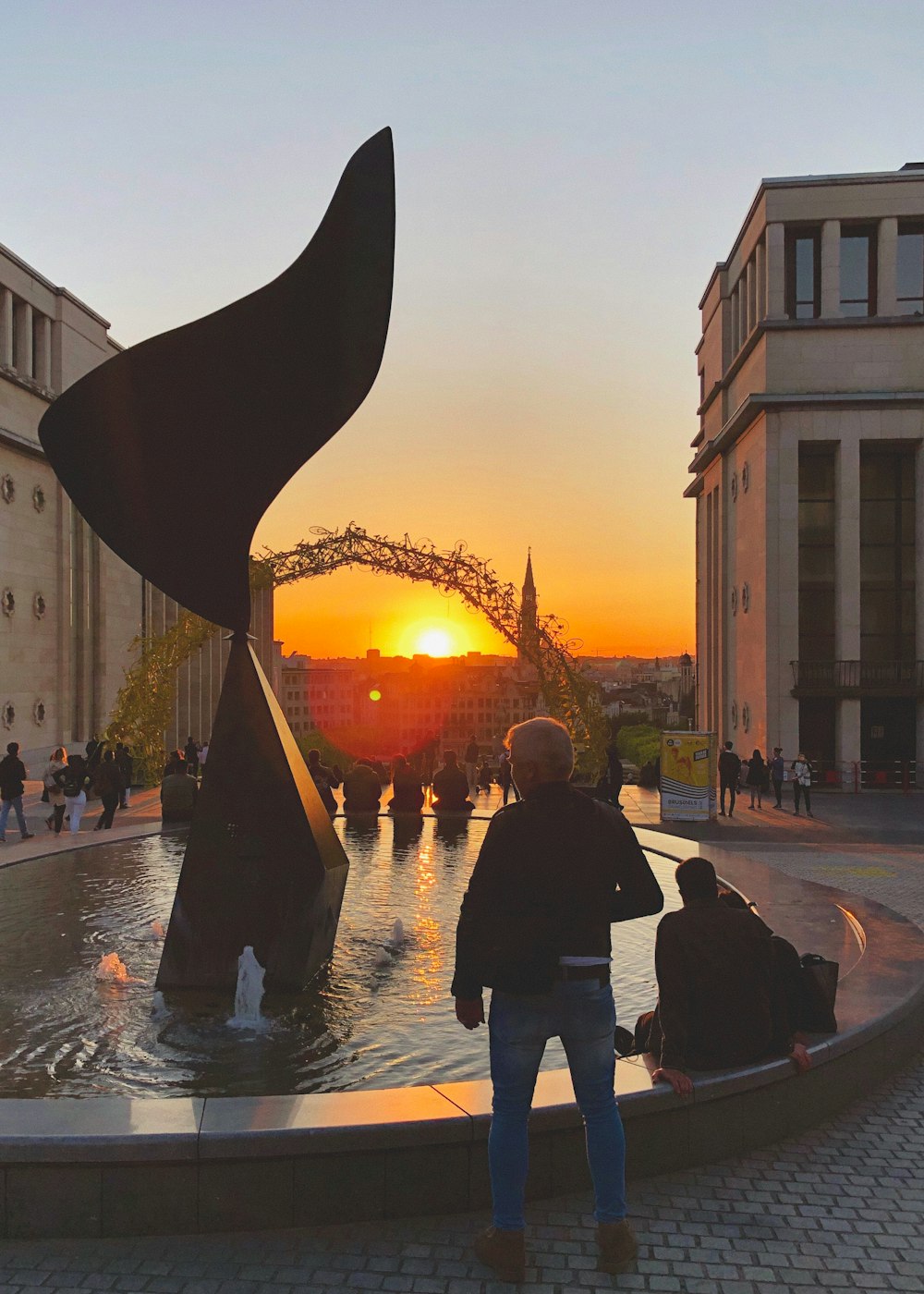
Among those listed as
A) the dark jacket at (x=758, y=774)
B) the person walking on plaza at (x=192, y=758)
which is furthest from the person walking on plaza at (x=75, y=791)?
the dark jacket at (x=758, y=774)

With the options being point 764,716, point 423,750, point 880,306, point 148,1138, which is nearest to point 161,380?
point 148,1138

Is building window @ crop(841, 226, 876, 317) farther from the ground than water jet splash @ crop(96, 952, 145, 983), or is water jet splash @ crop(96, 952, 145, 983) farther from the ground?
building window @ crop(841, 226, 876, 317)

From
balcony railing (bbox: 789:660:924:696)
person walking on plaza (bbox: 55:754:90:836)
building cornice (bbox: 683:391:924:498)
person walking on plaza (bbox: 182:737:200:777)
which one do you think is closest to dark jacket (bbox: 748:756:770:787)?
balcony railing (bbox: 789:660:924:696)

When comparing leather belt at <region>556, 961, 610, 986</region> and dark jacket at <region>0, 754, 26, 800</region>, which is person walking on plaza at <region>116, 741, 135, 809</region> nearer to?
dark jacket at <region>0, 754, 26, 800</region>

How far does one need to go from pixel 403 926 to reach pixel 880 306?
28972mm

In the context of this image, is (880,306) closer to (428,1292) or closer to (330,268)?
(330,268)

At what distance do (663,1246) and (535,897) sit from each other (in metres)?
1.56

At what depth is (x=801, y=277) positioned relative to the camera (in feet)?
111

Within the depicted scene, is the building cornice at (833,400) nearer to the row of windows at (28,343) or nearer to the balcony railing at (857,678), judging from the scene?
the balcony railing at (857,678)

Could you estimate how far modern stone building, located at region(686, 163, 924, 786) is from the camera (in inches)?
1232

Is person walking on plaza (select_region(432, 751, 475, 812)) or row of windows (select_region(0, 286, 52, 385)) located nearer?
person walking on plaza (select_region(432, 751, 475, 812))

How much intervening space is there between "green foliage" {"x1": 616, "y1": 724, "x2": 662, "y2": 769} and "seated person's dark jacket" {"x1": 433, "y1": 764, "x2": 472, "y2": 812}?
19182 millimetres

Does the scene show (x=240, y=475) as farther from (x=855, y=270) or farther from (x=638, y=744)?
(x=638, y=744)

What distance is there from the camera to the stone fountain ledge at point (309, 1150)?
13.7 ft
